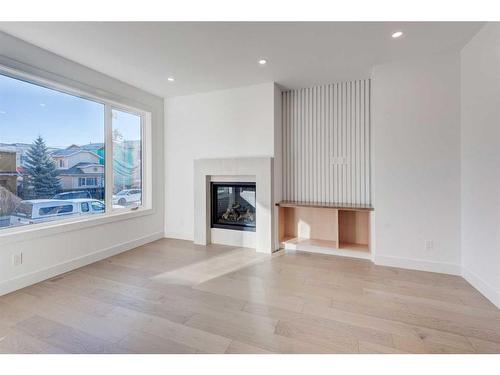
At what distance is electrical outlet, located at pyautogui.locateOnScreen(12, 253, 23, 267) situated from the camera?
2498 millimetres

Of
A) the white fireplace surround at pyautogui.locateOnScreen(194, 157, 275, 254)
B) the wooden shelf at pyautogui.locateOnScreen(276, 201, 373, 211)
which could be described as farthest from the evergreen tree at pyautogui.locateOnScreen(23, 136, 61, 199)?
the wooden shelf at pyautogui.locateOnScreen(276, 201, 373, 211)

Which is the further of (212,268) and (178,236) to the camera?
(178,236)

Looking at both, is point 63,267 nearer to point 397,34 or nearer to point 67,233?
point 67,233

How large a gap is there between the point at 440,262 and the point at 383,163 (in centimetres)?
137

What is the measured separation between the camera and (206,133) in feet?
13.8

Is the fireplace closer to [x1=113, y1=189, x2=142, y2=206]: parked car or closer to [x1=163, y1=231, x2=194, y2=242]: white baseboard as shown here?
[x1=163, y1=231, x2=194, y2=242]: white baseboard

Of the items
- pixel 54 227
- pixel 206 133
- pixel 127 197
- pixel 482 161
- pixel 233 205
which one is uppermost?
pixel 206 133

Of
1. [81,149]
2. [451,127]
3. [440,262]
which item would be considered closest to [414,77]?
[451,127]

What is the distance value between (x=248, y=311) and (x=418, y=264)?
2.30 meters

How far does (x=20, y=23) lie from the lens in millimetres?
2215

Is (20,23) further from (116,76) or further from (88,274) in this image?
(88,274)

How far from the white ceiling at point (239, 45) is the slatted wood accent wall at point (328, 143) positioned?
1.29 ft

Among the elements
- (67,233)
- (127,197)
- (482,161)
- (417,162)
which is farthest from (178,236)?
(482,161)

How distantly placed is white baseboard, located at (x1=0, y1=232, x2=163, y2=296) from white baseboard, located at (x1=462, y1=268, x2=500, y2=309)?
452cm
